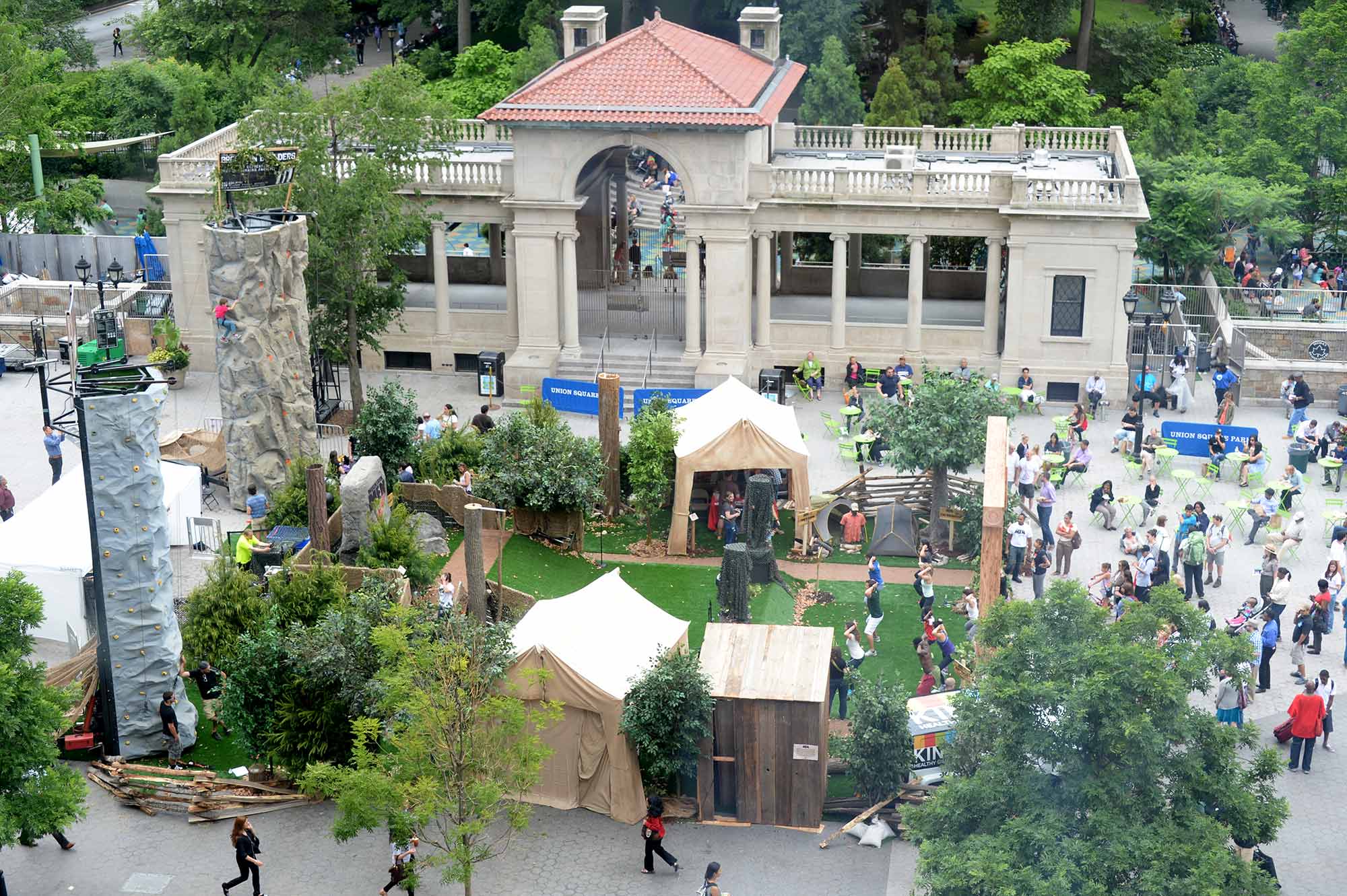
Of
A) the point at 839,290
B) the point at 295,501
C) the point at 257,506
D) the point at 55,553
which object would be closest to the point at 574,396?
the point at 839,290

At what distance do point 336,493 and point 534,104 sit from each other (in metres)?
12.9

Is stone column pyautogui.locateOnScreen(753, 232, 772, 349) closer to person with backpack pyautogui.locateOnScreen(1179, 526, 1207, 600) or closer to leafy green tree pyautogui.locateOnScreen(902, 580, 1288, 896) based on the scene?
person with backpack pyautogui.locateOnScreen(1179, 526, 1207, 600)

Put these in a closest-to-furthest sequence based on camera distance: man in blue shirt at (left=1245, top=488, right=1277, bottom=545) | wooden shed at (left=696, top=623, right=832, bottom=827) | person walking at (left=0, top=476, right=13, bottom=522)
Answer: wooden shed at (left=696, top=623, right=832, bottom=827) < man in blue shirt at (left=1245, top=488, right=1277, bottom=545) < person walking at (left=0, top=476, right=13, bottom=522)

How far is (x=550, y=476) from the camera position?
36438 mm

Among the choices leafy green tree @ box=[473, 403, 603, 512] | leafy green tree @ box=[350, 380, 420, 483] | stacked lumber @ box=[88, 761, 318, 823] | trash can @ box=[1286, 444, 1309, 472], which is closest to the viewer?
stacked lumber @ box=[88, 761, 318, 823]

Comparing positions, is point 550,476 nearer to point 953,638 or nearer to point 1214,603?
point 953,638

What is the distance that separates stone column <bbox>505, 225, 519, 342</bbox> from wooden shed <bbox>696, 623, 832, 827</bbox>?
2150 centimetres

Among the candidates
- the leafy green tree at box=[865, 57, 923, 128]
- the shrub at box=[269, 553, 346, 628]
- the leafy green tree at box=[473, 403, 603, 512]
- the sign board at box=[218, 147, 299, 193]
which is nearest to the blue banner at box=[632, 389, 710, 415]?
the leafy green tree at box=[473, 403, 603, 512]

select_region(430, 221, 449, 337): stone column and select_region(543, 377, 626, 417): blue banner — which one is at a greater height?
select_region(430, 221, 449, 337): stone column

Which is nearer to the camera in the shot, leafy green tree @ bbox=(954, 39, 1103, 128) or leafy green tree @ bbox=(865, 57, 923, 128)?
leafy green tree @ bbox=(865, 57, 923, 128)

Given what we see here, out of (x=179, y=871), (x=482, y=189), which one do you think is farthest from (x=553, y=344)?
(x=179, y=871)

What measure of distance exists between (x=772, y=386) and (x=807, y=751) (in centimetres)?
1946

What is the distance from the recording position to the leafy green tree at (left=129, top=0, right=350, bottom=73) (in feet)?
230

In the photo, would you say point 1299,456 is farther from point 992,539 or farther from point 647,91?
point 647,91
